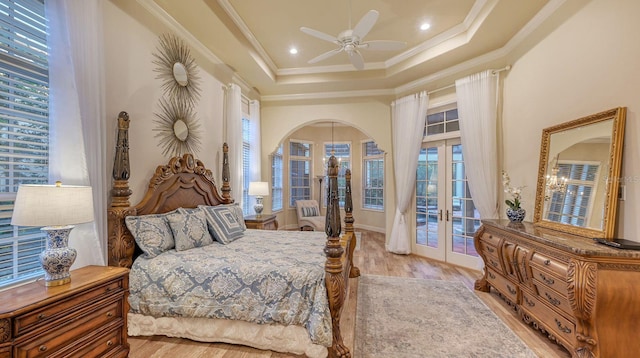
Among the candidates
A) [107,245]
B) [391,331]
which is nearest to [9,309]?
[107,245]

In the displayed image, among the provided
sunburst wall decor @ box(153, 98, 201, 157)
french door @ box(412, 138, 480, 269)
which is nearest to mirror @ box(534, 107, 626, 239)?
french door @ box(412, 138, 480, 269)

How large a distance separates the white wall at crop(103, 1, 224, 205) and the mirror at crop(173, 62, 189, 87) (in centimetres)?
29

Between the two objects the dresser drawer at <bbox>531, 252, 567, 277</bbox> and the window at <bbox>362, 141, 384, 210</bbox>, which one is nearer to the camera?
the dresser drawer at <bbox>531, 252, 567, 277</bbox>

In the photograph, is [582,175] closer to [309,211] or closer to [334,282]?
[334,282]

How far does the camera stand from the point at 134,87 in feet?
8.55

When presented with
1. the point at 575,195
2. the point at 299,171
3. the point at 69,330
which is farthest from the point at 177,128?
the point at 299,171

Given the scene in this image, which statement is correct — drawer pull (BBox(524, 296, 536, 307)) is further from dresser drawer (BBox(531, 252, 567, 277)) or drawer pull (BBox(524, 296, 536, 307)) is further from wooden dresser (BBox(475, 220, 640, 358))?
dresser drawer (BBox(531, 252, 567, 277))

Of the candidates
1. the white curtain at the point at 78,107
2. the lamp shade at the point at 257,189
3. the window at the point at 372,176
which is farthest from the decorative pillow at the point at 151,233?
the window at the point at 372,176

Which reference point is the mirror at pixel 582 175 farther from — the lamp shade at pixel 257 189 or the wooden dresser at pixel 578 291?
the lamp shade at pixel 257 189

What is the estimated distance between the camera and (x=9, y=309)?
1278 millimetres

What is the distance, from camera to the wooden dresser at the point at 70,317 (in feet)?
4.30

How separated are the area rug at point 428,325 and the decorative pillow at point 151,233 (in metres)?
1.95

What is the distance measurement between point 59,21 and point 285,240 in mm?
2631

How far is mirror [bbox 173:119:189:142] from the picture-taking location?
10.2 feet
